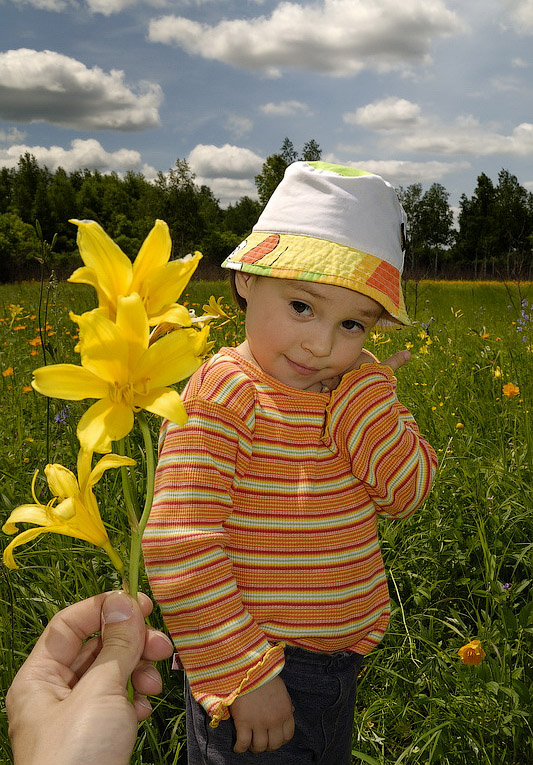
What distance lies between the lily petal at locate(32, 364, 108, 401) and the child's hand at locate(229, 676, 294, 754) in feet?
2.39

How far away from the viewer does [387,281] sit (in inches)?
48.3

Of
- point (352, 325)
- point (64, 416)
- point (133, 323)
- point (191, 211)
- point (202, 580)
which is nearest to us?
point (133, 323)

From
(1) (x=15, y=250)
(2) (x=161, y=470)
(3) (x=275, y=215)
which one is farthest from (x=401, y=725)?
(1) (x=15, y=250)

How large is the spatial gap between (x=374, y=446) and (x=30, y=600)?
1.16m

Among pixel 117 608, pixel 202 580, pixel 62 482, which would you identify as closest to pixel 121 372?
pixel 62 482

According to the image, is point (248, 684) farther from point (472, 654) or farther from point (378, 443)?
point (472, 654)

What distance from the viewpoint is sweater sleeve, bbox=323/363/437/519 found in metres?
1.23

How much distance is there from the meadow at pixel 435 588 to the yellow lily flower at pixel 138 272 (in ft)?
3.47

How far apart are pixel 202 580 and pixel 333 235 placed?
70cm

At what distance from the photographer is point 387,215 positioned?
50.8 inches

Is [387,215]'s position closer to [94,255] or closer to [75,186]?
[94,255]

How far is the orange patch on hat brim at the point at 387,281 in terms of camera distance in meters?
1.19

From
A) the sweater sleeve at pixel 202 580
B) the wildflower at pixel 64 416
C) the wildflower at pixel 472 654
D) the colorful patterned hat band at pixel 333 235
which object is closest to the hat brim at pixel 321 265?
the colorful patterned hat band at pixel 333 235

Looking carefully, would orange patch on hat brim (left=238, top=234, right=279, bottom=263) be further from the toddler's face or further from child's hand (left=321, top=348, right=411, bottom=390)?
child's hand (left=321, top=348, right=411, bottom=390)
